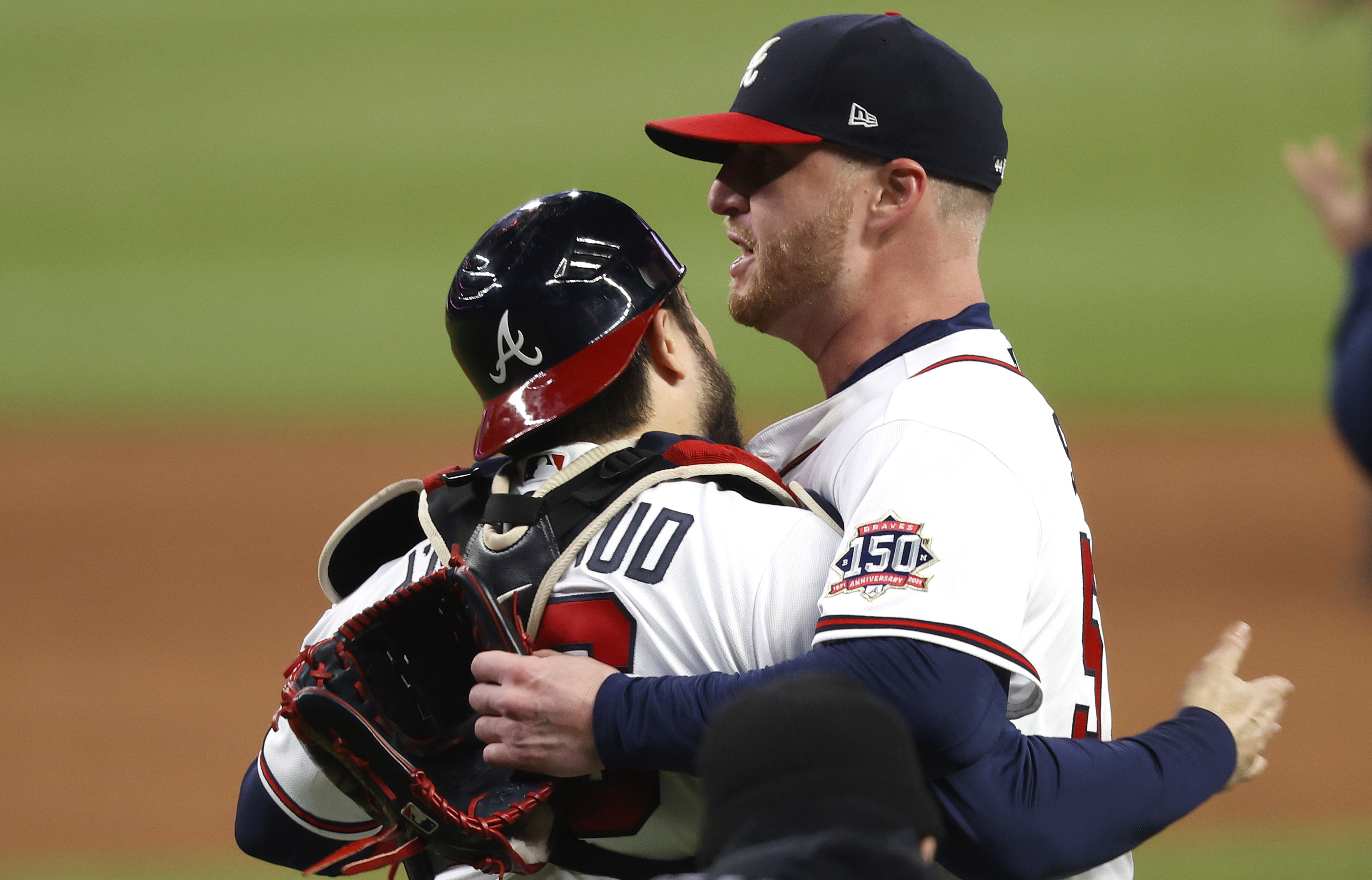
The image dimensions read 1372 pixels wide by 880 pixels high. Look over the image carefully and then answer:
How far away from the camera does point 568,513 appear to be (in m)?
1.82

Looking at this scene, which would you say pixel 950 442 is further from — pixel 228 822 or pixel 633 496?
pixel 228 822

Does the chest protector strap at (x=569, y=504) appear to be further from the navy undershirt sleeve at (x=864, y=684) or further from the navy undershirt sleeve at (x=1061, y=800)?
the navy undershirt sleeve at (x=1061, y=800)

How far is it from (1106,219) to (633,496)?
39.0 feet

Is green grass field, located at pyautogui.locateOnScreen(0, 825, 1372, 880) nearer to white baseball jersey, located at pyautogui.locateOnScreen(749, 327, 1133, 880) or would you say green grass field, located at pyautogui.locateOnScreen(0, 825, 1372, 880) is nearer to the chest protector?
white baseball jersey, located at pyautogui.locateOnScreen(749, 327, 1133, 880)

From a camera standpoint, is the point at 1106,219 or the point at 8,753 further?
the point at 1106,219

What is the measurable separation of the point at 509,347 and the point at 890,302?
0.67 m

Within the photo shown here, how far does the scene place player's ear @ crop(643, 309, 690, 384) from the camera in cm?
201

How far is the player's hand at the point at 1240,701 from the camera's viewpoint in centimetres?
192

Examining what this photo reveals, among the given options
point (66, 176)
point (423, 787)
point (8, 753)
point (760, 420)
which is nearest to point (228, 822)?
point (8, 753)

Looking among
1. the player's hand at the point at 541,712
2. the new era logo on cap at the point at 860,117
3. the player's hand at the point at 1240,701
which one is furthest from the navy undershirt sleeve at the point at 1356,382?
the player's hand at the point at 541,712

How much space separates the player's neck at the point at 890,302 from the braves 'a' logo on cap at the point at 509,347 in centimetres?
55

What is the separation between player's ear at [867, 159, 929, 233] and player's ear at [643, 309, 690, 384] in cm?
41

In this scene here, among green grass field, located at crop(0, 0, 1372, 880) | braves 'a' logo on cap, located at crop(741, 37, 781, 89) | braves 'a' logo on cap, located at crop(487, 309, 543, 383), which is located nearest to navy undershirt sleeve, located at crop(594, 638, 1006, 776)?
braves 'a' logo on cap, located at crop(487, 309, 543, 383)

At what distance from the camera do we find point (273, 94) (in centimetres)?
1468
